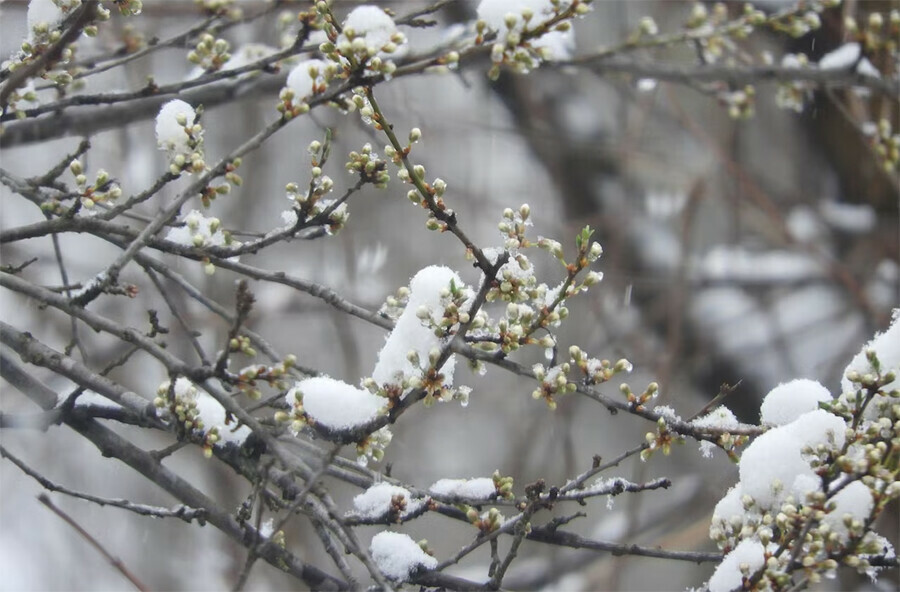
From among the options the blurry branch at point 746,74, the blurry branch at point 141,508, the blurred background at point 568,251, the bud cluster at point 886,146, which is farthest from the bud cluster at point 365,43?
the blurred background at point 568,251

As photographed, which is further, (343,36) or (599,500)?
(599,500)

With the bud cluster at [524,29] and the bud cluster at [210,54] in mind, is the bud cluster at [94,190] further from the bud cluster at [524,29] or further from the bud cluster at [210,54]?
the bud cluster at [524,29]

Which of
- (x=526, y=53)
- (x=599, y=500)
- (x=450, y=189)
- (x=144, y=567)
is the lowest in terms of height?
(x=526, y=53)

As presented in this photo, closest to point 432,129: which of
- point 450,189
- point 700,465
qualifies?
point 450,189

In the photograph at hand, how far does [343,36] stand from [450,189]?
492 cm

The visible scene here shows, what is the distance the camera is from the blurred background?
215 inches

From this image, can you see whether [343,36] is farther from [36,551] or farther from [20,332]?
[36,551]

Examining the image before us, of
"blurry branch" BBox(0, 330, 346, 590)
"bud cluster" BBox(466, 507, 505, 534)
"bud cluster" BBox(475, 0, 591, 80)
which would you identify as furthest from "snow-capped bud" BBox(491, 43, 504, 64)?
"blurry branch" BBox(0, 330, 346, 590)

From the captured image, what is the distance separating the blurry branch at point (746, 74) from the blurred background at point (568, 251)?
5.81 ft

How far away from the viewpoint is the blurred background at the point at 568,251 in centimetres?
545

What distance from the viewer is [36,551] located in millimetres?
5602

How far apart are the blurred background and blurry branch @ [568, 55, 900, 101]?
177 centimetres

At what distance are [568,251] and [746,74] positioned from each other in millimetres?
2519

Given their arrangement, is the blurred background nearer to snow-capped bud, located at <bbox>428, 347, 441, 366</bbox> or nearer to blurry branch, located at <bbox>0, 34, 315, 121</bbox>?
blurry branch, located at <bbox>0, 34, 315, 121</bbox>
